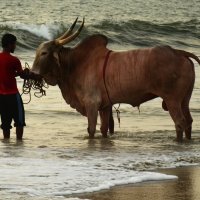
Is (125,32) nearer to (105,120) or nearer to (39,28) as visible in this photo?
(39,28)

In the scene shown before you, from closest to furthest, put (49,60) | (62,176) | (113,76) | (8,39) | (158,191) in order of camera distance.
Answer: (158,191), (62,176), (8,39), (113,76), (49,60)

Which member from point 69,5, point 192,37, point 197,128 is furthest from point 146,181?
point 69,5

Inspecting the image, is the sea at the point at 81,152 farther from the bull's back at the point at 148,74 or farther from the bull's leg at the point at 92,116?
the bull's back at the point at 148,74

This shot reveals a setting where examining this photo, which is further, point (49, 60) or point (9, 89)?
point (49, 60)

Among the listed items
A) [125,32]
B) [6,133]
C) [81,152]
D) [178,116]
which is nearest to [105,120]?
[178,116]

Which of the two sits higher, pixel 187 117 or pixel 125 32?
pixel 187 117

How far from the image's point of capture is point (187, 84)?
11.8m

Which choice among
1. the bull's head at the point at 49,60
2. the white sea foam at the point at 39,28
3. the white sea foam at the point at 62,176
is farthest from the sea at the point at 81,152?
the white sea foam at the point at 39,28

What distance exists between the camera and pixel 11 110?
1194cm

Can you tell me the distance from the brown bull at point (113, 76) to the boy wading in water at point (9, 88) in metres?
0.54

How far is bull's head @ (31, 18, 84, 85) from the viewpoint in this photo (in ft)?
40.0

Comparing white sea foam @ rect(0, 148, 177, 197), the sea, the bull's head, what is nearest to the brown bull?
the bull's head

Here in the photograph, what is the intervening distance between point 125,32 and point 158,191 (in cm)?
2627

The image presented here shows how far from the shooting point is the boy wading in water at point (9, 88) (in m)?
11.7
